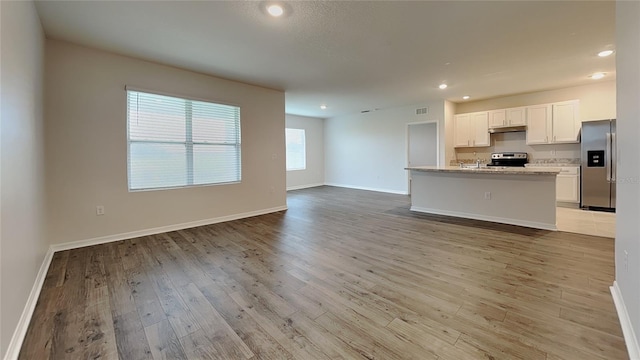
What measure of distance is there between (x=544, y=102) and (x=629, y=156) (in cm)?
554

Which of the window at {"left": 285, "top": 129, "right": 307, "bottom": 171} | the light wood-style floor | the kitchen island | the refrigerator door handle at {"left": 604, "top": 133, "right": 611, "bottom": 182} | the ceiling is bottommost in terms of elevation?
Result: the light wood-style floor

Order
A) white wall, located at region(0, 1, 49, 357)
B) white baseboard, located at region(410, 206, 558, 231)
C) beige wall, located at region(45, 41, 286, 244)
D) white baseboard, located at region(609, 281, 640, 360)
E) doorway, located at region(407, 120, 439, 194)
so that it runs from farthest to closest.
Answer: doorway, located at region(407, 120, 439, 194) → white baseboard, located at region(410, 206, 558, 231) → beige wall, located at region(45, 41, 286, 244) → white wall, located at region(0, 1, 49, 357) → white baseboard, located at region(609, 281, 640, 360)

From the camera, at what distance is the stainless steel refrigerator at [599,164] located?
4910 millimetres

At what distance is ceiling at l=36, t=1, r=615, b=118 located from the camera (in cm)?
261

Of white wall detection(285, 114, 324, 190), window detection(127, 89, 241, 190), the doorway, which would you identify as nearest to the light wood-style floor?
window detection(127, 89, 241, 190)

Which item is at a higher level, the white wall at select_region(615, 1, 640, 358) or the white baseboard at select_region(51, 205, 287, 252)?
the white wall at select_region(615, 1, 640, 358)

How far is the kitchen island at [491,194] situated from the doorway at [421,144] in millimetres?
2526

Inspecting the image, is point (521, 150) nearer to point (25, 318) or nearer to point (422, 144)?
point (422, 144)

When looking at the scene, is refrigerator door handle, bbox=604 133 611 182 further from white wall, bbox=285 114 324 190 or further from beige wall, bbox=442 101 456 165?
white wall, bbox=285 114 324 190

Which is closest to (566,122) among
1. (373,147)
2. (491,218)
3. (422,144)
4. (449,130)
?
(449,130)

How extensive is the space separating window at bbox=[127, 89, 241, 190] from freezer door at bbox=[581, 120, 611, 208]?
6.67 m

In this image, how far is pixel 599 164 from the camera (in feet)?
16.7

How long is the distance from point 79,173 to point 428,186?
554 cm

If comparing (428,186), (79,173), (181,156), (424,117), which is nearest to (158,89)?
(181,156)
